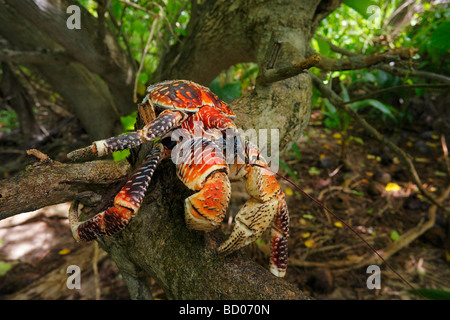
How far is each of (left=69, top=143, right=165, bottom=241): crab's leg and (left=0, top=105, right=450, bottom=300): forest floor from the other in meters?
1.22

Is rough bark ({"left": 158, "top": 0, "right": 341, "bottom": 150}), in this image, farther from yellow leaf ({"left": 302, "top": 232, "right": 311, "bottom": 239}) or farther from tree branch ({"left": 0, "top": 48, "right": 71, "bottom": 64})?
yellow leaf ({"left": 302, "top": 232, "right": 311, "bottom": 239})

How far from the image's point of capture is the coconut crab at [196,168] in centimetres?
106

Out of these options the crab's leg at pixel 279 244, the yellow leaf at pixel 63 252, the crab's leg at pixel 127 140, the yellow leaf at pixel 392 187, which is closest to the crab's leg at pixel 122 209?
the crab's leg at pixel 127 140

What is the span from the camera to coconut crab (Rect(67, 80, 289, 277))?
106 centimetres

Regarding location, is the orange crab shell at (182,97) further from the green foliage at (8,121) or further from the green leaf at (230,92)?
the green foliage at (8,121)

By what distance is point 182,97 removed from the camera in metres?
1.25

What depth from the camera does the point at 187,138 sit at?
1.22 meters

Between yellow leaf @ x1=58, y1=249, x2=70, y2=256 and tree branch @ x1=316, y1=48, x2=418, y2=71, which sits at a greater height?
tree branch @ x1=316, y1=48, x2=418, y2=71

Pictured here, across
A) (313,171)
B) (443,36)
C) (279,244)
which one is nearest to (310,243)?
(313,171)

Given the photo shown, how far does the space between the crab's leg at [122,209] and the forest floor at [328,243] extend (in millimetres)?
1217

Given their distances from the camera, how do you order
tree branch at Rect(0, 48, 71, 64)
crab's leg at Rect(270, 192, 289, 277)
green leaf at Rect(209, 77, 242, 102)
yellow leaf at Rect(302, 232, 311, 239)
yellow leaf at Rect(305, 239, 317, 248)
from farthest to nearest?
yellow leaf at Rect(302, 232, 311, 239), yellow leaf at Rect(305, 239, 317, 248), green leaf at Rect(209, 77, 242, 102), tree branch at Rect(0, 48, 71, 64), crab's leg at Rect(270, 192, 289, 277)

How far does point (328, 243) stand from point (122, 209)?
2419 mm

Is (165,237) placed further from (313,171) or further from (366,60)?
(313,171)

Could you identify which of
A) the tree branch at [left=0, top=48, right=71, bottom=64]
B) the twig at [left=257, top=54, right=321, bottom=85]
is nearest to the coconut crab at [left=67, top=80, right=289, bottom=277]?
the twig at [left=257, top=54, right=321, bottom=85]
